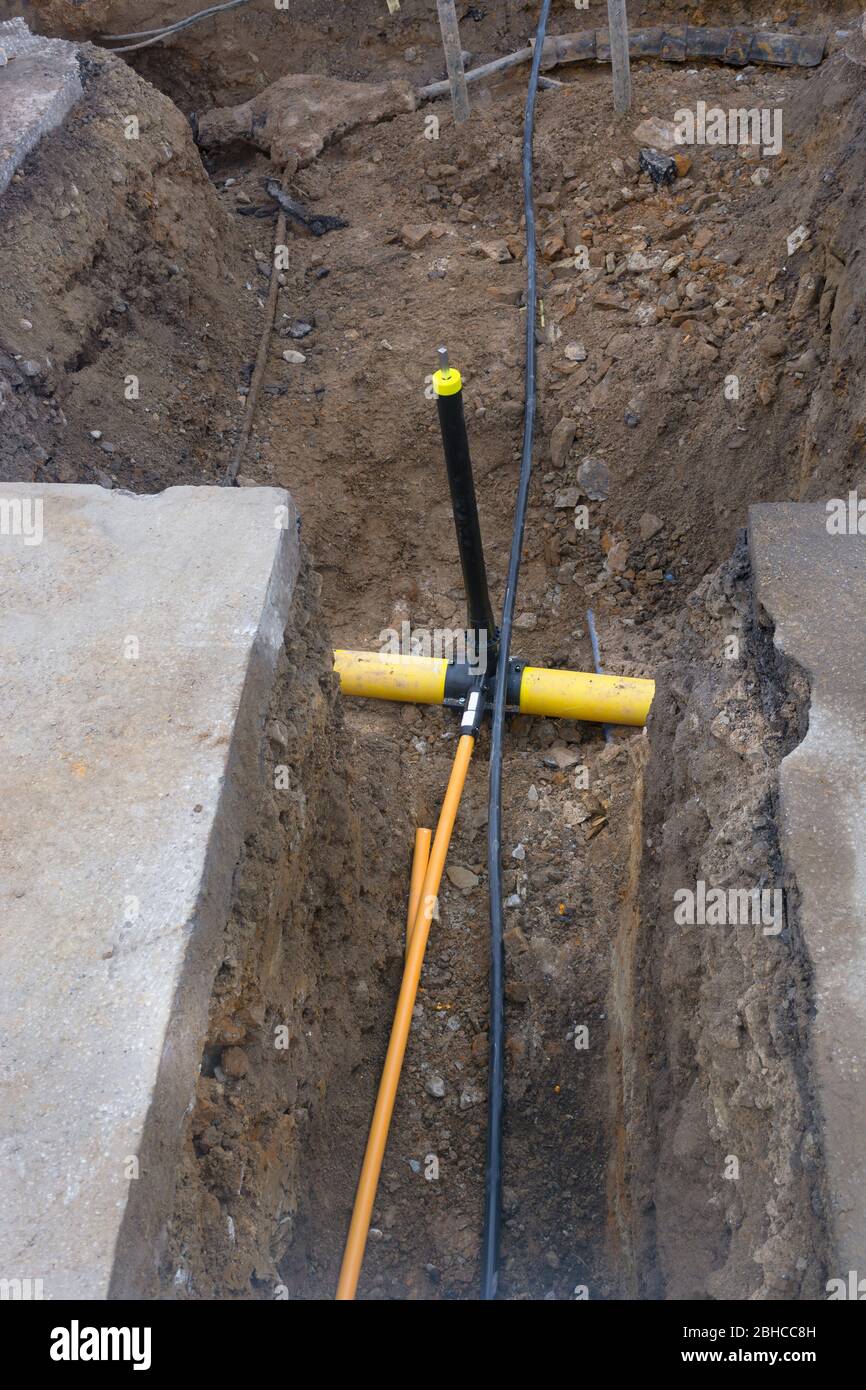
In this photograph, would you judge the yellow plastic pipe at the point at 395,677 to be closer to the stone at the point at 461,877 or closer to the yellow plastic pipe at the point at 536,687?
the yellow plastic pipe at the point at 536,687

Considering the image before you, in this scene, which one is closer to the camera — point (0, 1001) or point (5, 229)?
point (0, 1001)

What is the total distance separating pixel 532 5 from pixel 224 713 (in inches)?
228

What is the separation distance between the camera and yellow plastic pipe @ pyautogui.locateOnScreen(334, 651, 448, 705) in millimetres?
3541

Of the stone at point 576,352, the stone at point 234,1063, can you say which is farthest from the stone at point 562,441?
the stone at point 234,1063

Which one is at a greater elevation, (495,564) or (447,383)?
(495,564)

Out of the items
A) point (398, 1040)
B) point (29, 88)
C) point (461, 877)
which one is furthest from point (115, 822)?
point (29, 88)

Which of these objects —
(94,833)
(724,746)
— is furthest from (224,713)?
(724,746)

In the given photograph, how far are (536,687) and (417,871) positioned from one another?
2.67ft

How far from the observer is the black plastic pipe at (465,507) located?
Result: 9.05 feet

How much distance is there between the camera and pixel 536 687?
348cm

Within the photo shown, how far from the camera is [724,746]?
7.07 ft

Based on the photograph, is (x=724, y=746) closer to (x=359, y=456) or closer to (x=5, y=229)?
(x=359, y=456)

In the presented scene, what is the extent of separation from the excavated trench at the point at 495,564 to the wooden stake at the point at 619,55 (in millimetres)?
97

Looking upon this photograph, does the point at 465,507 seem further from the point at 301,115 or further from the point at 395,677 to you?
the point at 301,115
